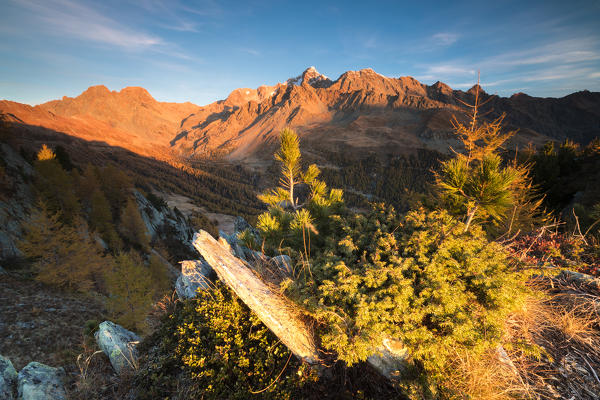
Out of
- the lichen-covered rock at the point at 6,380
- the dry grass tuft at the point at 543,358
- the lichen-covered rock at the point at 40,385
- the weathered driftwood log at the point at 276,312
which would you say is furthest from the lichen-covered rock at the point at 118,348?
the dry grass tuft at the point at 543,358

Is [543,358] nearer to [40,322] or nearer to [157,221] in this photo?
[40,322]

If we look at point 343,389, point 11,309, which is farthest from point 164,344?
point 11,309

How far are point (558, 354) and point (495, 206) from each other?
2.45m

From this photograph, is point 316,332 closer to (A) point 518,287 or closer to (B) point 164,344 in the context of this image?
(A) point 518,287

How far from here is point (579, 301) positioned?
3.94 metres

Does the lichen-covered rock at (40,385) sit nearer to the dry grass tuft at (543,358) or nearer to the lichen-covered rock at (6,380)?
the lichen-covered rock at (6,380)

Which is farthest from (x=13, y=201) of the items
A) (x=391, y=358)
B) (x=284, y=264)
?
(x=391, y=358)

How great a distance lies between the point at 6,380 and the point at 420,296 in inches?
355

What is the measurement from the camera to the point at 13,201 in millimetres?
28734

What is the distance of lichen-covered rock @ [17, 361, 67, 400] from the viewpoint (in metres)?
4.52

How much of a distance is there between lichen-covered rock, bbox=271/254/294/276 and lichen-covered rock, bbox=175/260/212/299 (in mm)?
2167

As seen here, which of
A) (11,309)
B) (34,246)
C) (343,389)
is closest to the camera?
(343,389)

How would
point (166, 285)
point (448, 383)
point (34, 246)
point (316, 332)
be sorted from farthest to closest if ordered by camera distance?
point (166, 285)
point (34, 246)
point (316, 332)
point (448, 383)

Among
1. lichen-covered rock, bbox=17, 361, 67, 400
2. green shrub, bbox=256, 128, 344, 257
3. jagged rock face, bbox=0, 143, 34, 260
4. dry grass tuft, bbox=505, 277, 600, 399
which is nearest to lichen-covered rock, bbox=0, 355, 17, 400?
lichen-covered rock, bbox=17, 361, 67, 400
